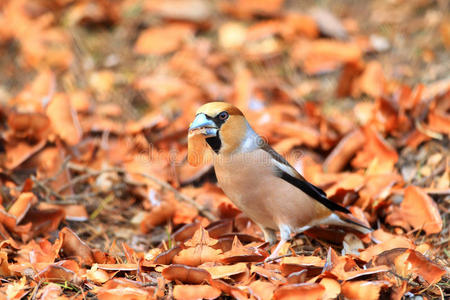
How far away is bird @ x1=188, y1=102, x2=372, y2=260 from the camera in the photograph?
126 inches

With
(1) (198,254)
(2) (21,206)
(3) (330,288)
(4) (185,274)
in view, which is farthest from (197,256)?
(2) (21,206)

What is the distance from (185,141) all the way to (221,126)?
56.9 inches

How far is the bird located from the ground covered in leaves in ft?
0.60

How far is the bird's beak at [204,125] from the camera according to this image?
10.1ft

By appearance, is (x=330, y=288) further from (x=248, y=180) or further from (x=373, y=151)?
(x=373, y=151)

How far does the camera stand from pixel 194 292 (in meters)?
2.63

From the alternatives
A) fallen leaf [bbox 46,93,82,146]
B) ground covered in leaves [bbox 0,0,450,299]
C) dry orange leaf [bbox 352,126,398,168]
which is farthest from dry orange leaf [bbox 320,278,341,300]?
fallen leaf [bbox 46,93,82,146]

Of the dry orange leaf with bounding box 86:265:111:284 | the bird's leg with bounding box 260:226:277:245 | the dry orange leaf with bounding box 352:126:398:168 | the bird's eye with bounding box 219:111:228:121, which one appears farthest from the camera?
the dry orange leaf with bounding box 352:126:398:168

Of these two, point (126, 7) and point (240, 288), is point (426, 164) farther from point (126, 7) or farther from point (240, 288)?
point (126, 7)

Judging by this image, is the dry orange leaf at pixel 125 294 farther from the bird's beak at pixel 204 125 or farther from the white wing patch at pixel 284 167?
the white wing patch at pixel 284 167

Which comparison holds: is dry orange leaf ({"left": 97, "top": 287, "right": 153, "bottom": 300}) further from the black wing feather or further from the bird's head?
the black wing feather

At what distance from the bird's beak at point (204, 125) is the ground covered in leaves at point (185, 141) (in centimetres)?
62

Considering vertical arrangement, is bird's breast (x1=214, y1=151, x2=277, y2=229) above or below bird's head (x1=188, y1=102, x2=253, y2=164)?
below

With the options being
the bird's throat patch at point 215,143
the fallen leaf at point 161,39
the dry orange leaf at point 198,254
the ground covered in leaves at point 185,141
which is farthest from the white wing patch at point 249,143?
the fallen leaf at point 161,39
